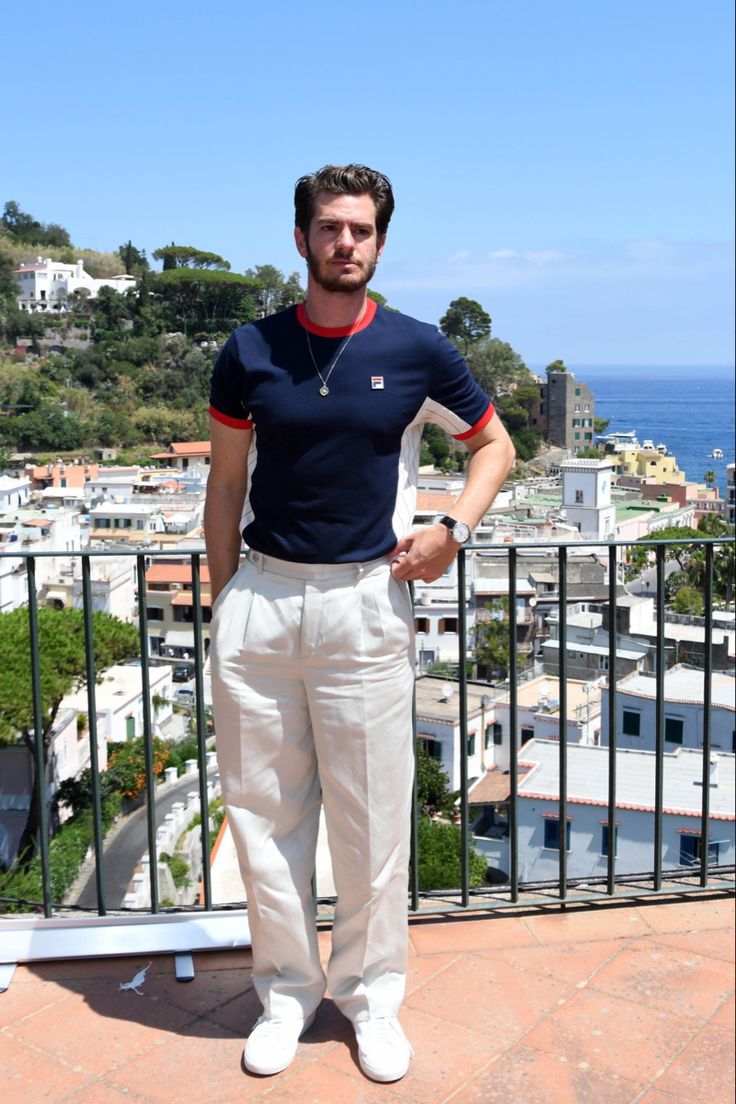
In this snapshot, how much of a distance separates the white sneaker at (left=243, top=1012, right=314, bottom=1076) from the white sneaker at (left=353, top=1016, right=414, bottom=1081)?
103mm

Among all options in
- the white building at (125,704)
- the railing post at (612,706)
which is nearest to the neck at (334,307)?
the railing post at (612,706)

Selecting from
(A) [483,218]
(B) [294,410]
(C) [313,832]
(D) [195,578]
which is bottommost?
(C) [313,832]

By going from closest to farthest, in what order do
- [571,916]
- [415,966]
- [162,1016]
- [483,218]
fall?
[162,1016] → [415,966] → [571,916] → [483,218]

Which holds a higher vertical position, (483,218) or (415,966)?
(483,218)

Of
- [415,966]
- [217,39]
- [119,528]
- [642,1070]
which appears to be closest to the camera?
[642,1070]

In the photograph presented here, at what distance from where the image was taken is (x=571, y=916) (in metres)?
2.22

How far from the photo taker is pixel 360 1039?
5.45 ft

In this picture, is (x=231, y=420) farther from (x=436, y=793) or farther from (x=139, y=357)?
(x=139, y=357)

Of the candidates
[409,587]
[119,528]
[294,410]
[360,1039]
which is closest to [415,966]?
[360,1039]

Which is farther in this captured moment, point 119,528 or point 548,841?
point 119,528

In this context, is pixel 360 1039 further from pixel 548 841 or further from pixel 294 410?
pixel 548 841

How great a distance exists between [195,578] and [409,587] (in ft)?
1.71

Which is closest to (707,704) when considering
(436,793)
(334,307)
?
(334,307)

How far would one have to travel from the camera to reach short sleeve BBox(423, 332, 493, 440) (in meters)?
1.59
